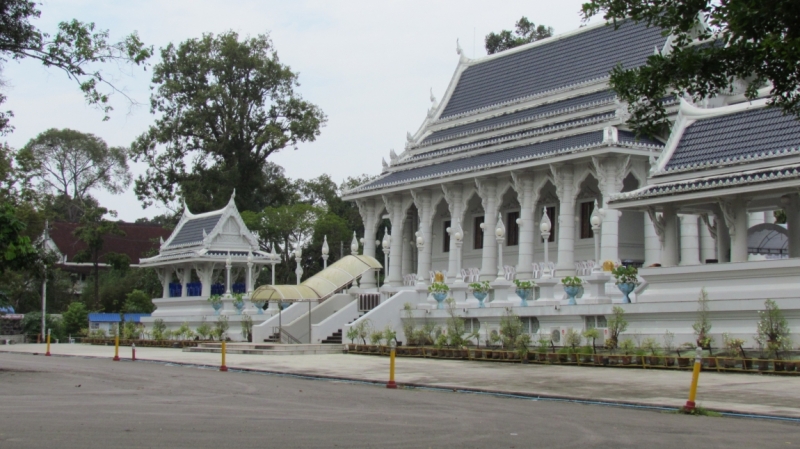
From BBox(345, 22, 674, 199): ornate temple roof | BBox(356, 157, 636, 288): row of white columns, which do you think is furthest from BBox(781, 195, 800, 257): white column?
BBox(345, 22, 674, 199): ornate temple roof

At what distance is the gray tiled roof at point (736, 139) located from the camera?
901 inches

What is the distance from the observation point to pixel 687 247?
29375 mm

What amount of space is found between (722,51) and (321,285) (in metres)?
23.7

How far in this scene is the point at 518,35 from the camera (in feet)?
205

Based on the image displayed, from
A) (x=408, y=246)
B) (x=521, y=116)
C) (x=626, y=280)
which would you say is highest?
(x=521, y=116)

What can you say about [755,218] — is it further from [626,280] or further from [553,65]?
[553,65]

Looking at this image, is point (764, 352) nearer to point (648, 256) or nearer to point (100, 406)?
point (648, 256)

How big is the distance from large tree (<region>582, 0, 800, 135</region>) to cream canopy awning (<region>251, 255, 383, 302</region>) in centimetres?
2042

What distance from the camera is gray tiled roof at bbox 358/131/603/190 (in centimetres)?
3241

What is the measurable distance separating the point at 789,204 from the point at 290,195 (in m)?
46.1

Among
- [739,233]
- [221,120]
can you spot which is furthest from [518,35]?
[739,233]

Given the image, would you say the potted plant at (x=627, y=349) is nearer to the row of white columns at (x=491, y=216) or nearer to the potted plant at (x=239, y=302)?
the row of white columns at (x=491, y=216)

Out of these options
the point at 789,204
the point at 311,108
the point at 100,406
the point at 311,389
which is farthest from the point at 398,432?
the point at 311,108

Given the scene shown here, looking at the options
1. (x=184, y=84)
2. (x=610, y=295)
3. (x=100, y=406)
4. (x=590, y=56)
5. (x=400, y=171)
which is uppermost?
(x=184, y=84)
